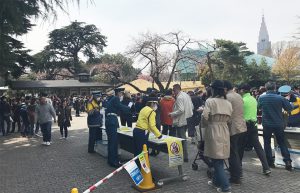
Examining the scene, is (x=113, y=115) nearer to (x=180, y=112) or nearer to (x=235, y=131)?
(x=180, y=112)

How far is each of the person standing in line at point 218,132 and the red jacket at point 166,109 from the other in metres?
3.78

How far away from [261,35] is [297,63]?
152m

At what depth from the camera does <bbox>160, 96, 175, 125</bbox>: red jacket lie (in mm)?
9547

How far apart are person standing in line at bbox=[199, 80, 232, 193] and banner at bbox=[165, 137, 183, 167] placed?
83 centimetres

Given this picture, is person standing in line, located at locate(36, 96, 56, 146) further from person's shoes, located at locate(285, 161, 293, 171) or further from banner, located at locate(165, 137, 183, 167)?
A: person's shoes, located at locate(285, 161, 293, 171)

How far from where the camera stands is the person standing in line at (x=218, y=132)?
18.4ft

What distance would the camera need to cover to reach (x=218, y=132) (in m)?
5.63

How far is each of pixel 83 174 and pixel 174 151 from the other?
2.55 m

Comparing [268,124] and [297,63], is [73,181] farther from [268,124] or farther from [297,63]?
[297,63]

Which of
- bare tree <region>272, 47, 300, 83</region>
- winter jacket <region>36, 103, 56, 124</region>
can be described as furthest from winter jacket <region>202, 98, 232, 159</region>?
bare tree <region>272, 47, 300, 83</region>

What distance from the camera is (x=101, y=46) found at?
6078cm

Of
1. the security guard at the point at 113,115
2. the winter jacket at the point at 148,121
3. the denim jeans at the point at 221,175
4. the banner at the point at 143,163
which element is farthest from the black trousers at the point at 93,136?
the denim jeans at the point at 221,175

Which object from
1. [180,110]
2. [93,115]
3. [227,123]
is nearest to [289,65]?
[93,115]

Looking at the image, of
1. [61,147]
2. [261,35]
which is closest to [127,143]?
[61,147]
